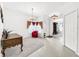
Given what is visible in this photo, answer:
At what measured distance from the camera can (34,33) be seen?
1799 millimetres

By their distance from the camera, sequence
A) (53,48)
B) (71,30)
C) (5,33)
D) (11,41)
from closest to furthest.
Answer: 1. (5,33)
2. (11,41)
3. (53,48)
4. (71,30)

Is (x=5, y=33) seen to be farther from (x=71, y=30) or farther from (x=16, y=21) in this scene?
(x=71, y=30)

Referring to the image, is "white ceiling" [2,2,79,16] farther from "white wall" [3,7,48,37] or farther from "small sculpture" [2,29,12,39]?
"small sculpture" [2,29,12,39]

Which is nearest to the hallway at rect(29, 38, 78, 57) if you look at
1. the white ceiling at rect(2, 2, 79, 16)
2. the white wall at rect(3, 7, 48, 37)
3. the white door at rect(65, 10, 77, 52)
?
the white door at rect(65, 10, 77, 52)

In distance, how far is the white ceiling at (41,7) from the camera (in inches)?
64.4

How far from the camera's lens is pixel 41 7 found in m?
1.73

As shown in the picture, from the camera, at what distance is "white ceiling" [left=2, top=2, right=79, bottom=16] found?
1.63 meters

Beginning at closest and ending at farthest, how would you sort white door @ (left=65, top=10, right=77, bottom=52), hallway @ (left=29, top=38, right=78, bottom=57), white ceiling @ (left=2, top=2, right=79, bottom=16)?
white ceiling @ (left=2, top=2, right=79, bottom=16) → hallway @ (left=29, top=38, right=78, bottom=57) → white door @ (left=65, top=10, right=77, bottom=52)

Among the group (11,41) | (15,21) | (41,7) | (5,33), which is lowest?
(11,41)

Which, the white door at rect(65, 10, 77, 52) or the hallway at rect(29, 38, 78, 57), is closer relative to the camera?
the hallway at rect(29, 38, 78, 57)

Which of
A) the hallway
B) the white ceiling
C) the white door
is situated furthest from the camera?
the white door

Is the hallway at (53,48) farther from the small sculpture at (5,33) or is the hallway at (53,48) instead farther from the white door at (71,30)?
the small sculpture at (5,33)

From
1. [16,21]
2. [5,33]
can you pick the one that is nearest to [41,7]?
[16,21]

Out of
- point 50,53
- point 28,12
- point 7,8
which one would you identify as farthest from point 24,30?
point 50,53
